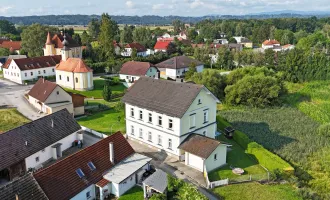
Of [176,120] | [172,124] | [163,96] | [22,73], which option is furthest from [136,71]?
[176,120]

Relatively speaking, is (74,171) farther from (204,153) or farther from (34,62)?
(34,62)

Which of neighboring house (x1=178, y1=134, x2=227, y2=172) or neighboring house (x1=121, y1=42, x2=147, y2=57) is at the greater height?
neighboring house (x1=121, y1=42, x2=147, y2=57)

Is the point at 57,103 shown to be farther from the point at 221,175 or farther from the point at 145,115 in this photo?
the point at 221,175

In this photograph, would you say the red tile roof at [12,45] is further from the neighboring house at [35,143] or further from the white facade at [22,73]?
the neighboring house at [35,143]

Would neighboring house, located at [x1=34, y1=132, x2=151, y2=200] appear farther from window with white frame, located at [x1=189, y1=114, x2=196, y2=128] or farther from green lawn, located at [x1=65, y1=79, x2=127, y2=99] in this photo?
green lawn, located at [x1=65, y1=79, x2=127, y2=99]

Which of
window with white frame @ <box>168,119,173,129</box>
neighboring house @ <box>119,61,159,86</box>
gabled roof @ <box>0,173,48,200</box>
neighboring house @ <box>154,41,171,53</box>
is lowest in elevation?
gabled roof @ <box>0,173,48,200</box>

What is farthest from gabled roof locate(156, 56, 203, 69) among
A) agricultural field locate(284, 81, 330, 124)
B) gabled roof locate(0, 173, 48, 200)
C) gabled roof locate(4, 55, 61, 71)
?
gabled roof locate(0, 173, 48, 200)

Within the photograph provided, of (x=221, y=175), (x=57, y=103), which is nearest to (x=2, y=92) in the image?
(x=57, y=103)
